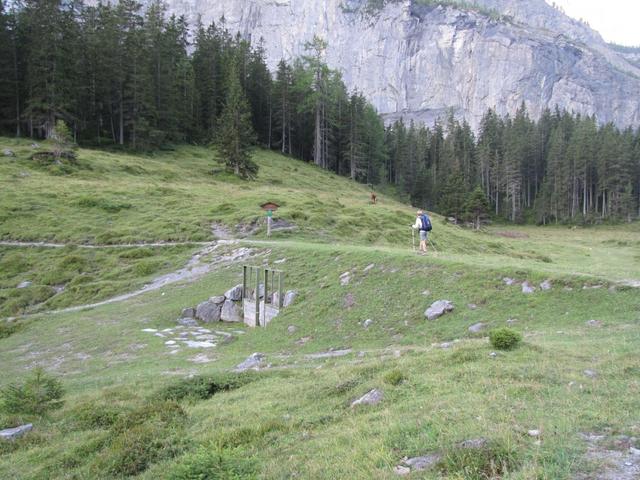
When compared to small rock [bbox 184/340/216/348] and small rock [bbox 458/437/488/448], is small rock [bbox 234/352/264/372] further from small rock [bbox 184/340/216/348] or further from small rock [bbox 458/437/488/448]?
small rock [bbox 458/437/488/448]

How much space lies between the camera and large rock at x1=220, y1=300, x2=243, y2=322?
76.3 ft

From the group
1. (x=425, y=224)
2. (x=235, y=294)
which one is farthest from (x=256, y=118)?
(x=425, y=224)

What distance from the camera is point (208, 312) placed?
77.9 ft

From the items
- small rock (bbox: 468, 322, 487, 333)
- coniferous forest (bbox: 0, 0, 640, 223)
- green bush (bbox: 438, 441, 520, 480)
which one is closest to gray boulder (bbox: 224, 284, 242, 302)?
small rock (bbox: 468, 322, 487, 333)

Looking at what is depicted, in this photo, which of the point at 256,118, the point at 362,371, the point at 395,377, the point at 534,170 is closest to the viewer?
the point at 395,377

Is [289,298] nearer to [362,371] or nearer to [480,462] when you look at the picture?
[362,371]

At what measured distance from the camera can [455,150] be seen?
402 feet

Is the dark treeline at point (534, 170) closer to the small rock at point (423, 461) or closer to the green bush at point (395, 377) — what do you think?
the green bush at point (395, 377)

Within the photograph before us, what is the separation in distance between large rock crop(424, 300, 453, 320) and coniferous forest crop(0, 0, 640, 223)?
4934 cm

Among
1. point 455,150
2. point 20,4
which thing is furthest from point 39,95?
point 455,150

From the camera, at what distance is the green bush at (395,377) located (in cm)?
925

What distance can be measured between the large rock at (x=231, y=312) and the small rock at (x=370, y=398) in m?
15.0

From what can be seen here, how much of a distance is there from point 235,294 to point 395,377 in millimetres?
15591

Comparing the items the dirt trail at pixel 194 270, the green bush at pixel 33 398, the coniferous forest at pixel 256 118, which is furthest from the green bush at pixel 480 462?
the coniferous forest at pixel 256 118
